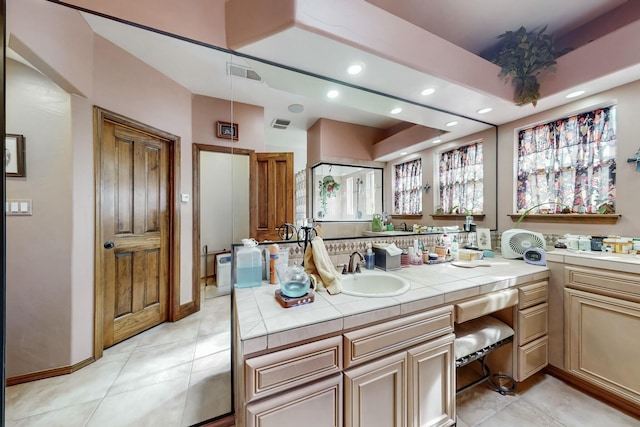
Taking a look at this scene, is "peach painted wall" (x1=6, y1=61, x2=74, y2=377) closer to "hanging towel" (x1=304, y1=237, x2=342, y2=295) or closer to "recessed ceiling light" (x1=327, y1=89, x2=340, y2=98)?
"hanging towel" (x1=304, y1=237, x2=342, y2=295)

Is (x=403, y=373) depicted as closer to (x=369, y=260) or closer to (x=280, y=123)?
(x=369, y=260)

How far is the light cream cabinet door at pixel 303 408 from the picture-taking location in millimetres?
755

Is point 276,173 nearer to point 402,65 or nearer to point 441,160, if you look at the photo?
point 402,65

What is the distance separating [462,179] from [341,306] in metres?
2.06

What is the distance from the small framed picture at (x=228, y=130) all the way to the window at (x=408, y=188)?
1412mm

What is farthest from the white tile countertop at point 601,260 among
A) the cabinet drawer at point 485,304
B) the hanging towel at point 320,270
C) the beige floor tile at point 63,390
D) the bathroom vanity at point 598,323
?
the beige floor tile at point 63,390

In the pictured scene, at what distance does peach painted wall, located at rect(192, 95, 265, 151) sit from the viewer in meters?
1.51

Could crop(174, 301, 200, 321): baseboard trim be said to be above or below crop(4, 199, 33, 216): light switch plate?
below

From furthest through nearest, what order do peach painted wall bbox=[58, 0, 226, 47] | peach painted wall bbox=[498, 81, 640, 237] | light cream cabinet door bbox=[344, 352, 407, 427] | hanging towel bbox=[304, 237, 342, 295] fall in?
peach painted wall bbox=[498, 81, 640, 237] < hanging towel bbox=[304, 237, 342, 295] < peach painted wall bbox=[58, 0, 226, 47] < light cream cabinet door bbox=[344, 352, 407, 427]

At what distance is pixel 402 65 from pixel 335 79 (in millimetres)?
444

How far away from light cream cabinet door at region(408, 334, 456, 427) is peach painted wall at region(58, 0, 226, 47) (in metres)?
2.02

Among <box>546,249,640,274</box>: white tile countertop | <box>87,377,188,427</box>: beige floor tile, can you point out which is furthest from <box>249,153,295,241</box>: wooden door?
<box>546,249,640,274</box>: white tile countertop

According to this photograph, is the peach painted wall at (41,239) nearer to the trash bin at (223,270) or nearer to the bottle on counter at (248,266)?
the trash bin at (223,270)

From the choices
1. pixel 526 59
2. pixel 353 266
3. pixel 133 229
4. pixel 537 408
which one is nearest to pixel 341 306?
pixel 353 266
